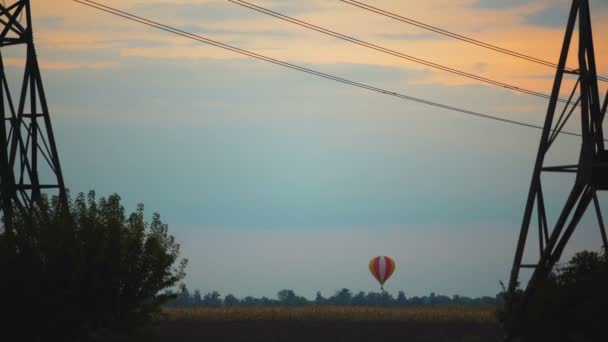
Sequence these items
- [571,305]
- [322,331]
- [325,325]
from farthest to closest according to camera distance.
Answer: [325,325] < [322,331] < [571,305]

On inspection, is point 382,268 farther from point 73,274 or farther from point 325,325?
point 73,274

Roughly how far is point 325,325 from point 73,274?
35610 millimetres

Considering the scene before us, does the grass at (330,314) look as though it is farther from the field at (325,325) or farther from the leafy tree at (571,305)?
the leafy tree at (571,305)

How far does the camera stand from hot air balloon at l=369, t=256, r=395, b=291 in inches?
4670

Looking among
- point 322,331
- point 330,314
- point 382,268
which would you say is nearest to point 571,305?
point 322,331

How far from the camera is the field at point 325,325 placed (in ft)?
231

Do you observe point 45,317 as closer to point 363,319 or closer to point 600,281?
point 600,281

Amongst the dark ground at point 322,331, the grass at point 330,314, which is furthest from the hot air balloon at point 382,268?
the dark ground at point 322,331

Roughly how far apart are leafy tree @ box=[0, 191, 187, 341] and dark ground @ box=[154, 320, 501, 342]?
23209 mm

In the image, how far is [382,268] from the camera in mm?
119812

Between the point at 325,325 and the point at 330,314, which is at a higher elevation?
the point at 330,314

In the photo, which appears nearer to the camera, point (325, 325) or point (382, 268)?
point (325, 325)

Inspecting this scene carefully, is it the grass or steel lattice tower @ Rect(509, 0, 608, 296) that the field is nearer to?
the grass

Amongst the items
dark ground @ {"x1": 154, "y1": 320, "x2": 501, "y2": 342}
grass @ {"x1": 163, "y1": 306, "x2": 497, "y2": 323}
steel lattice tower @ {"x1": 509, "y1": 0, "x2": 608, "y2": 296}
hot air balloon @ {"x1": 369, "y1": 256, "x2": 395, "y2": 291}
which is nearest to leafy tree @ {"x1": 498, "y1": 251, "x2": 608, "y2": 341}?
steel lattice tower @ {"x1": 509, "y1": 0, "x2": 608, "y2": 296}
